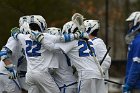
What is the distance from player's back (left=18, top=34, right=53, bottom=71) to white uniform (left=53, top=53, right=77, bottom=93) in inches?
12.1

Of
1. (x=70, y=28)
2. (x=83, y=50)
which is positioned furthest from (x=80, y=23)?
(x=83, y=50)

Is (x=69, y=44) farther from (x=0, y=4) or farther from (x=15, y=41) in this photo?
(x=0, y=4)

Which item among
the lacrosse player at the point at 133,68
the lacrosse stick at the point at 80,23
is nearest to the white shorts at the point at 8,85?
the lacrosse stick at the point at 80,23

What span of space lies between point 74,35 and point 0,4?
6.39 meters

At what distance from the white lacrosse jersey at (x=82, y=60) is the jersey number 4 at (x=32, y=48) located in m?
0.61

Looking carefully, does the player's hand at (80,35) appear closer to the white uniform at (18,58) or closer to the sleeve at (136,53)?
the sleeve at (136,53)

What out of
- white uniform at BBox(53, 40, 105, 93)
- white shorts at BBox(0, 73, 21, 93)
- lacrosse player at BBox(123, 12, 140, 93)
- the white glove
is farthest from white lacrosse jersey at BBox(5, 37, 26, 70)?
lacrosse player at BBox(123, 12, 140, 93)

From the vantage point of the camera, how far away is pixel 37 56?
15164mm

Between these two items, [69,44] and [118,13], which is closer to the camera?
[69,44]

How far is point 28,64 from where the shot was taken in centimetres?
1526

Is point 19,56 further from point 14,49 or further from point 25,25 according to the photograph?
point 25,25

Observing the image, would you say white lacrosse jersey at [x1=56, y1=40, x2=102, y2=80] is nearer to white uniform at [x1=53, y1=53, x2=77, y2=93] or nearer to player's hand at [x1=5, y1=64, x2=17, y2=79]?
white uniform at [x1=53, y1=53, x2=77, y2=93]

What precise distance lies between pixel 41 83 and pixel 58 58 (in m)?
0.61

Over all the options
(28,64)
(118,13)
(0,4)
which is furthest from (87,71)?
(118,13)
